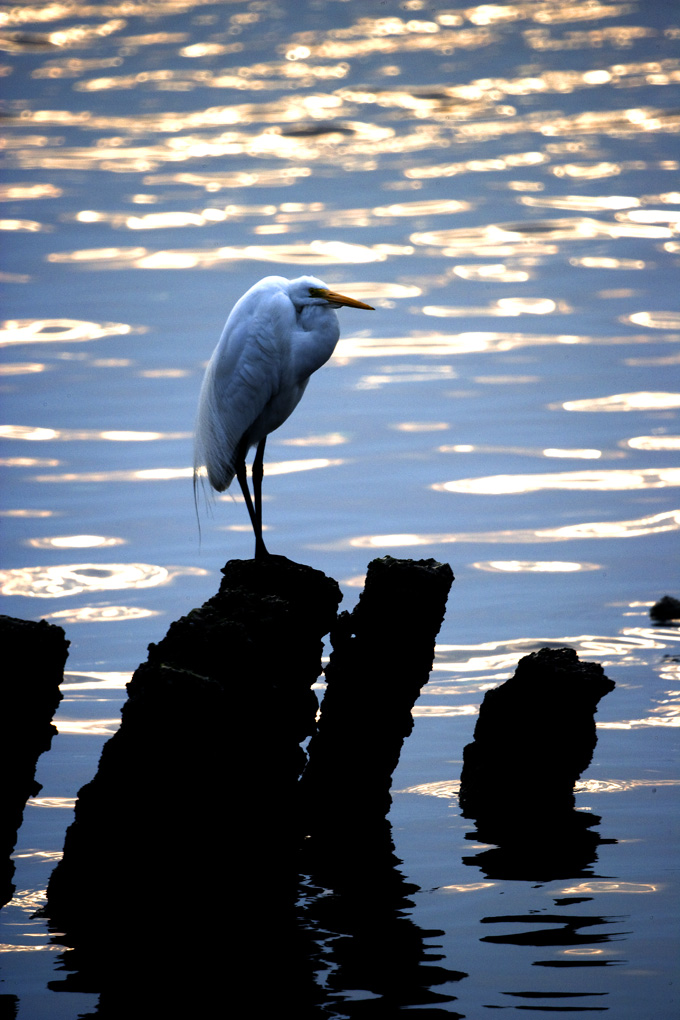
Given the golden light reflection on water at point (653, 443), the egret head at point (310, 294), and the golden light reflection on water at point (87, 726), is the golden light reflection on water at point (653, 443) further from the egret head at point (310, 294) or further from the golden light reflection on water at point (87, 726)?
the egret head at point (310, 294)

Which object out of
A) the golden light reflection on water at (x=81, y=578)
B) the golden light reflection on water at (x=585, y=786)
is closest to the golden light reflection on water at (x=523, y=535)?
the golden light reflection on water at (x=81, y=578)

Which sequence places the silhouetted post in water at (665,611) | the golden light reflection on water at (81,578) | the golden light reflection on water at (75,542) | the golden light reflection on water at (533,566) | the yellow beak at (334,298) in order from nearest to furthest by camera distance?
the yellow beak at (334,298), the silhouetted post in water at (665,611), the golden light reflection on water at (81,578), the golden light reflection on water at (533,566), the golden light reflection on water at (75,542)

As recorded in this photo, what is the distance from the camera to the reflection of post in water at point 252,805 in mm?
4555

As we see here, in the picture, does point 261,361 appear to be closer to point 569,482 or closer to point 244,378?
point 244,378

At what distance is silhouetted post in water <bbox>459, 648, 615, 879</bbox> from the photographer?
21.1 feet

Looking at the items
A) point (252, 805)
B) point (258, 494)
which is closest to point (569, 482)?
point (258, 494)

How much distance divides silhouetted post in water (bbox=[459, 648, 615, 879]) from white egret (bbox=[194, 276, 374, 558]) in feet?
6.05

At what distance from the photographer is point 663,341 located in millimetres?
21344

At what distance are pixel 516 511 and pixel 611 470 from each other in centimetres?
195

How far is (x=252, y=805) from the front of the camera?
17.6 feet

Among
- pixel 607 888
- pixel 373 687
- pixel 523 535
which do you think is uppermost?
pixel 523 535

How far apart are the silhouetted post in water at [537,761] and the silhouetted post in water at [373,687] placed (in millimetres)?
590

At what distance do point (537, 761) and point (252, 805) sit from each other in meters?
1.89

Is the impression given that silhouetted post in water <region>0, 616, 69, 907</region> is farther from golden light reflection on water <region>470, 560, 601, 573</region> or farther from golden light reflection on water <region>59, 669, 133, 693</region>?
golden light reflection on water <region>470, 560, 601, 573</region>
